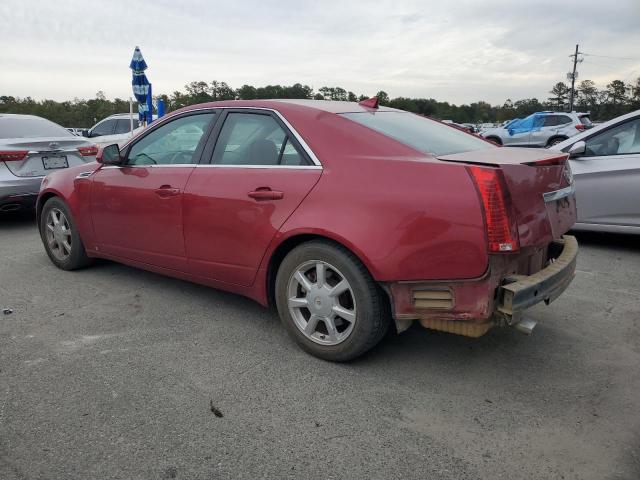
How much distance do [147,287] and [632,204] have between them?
15.9 feet

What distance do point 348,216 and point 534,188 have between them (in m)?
0.99

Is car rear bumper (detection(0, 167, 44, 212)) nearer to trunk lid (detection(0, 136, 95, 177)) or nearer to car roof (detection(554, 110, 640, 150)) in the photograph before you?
trunk lid (detection(0, 136, 95, 177))

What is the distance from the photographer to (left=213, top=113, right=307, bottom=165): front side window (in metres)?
3.38

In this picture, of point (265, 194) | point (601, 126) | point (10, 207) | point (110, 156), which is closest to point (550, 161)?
point (265, 194)

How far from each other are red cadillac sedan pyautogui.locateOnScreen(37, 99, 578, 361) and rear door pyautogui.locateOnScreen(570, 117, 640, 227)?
2.66 meters

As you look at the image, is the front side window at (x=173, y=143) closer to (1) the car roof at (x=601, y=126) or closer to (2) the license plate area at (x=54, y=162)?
(2) the license plate area at (x=54, y=162)

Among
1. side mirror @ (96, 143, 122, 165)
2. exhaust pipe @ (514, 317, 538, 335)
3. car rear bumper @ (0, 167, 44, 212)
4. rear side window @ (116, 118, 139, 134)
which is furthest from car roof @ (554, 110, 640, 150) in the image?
rear side window @ (116, 118, 139, 134)

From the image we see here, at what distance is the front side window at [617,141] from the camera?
5.82 meters

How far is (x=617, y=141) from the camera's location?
595 cm

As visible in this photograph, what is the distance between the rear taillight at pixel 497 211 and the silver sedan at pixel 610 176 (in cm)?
369

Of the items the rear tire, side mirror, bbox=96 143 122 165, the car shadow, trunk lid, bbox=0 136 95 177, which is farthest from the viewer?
the car shadow

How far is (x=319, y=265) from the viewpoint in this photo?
311 centimetres

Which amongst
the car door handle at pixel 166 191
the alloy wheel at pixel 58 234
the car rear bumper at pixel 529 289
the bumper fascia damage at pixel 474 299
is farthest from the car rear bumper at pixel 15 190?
the car rear bumper at pixel 529 289

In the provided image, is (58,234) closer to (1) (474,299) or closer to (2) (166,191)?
(2) (166,191)
